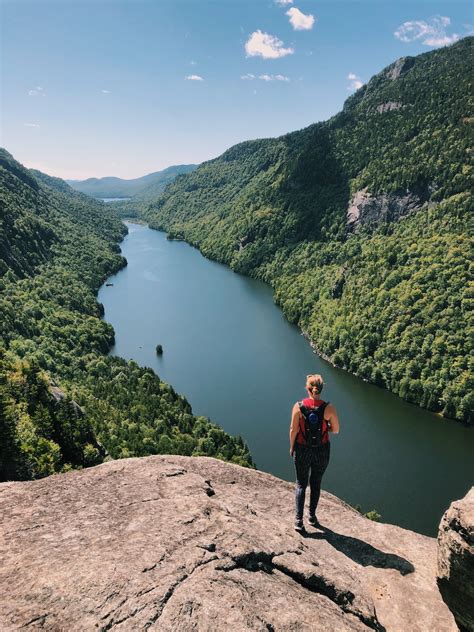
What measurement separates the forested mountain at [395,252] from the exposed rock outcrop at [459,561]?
2955 inches

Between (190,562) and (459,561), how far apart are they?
488 centimetres

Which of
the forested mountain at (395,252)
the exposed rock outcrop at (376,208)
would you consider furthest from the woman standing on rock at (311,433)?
the exposed rock outcrop at (376,208)

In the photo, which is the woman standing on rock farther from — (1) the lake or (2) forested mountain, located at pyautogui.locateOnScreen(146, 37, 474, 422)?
(2) forested mountain, located at pyautogui.locateOnScreen(146, 37, 474, 422)

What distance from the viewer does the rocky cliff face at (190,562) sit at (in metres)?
6.96

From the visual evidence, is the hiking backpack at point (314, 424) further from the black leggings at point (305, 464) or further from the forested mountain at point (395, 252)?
the forested mountain at point (395, 252)

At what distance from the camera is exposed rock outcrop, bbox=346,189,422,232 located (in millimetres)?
136875

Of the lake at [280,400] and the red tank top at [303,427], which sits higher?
the red tank top at [303,427]

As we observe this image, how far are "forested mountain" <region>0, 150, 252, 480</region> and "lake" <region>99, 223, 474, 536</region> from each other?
710 cm

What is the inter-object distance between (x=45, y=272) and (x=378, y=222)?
4318 inches

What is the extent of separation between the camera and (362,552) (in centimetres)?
1063

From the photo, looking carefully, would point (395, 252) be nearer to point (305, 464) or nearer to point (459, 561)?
point (305, 464)

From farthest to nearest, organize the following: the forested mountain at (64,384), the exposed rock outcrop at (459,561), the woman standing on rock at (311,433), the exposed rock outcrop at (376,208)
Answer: the exposed rock outcrop at (376,208) < the forested mountain at (64,384) < the woman standing on rock at (311,433) < the exposed rock outcrop at (459,561)

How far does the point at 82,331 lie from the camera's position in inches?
4016

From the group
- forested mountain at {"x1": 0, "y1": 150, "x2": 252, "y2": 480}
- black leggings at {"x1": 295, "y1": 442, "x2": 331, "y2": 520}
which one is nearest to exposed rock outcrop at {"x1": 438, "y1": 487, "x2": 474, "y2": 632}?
black leggings at {"x1": 295, "y1": 442, "x2": 331, "y2": 520}
